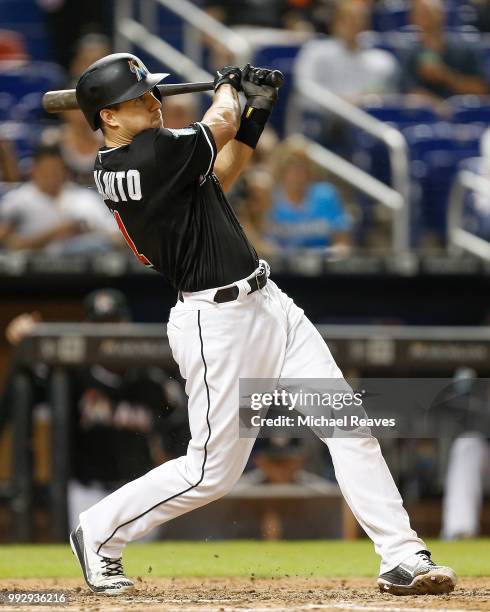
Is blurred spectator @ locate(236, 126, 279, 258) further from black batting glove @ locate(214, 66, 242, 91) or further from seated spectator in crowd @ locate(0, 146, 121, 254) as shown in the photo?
black batting glove @ locate(214, 66, 242, 91)

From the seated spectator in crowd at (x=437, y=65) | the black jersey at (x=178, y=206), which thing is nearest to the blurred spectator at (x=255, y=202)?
the seated spectator in crowd at (x=437, y=65)

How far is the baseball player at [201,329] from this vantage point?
371 centimetres

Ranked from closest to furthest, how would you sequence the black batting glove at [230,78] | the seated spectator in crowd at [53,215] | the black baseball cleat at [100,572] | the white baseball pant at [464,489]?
1. the black baseball cleat at [100,572]
2. the black batting glove at [230,78]
3. the white baseball pant at [464,489]
4. the seated spectator in crowd at [53,215]

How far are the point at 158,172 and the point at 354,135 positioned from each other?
514 centimetres

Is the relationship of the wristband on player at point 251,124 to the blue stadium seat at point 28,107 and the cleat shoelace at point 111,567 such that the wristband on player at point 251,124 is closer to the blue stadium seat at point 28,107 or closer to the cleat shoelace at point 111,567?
the cleat shoelace at point 111,567

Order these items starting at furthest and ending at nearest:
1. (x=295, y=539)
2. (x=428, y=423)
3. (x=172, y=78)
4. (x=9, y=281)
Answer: (x=172, y=78) < (x=9, y=281) < (x=295, y=539) < (x=428, y=423)

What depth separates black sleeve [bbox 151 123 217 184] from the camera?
12.1 feet

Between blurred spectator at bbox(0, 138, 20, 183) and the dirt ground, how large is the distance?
4.00 m

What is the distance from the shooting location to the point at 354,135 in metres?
8.69

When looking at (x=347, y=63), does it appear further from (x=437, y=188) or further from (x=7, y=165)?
(x=7, y=165)

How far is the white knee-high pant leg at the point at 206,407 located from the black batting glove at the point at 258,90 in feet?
2.26

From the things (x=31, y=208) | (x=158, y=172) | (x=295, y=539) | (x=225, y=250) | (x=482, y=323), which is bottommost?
(x=295, y=539)

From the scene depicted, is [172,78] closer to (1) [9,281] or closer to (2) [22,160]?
(2) [22,160]

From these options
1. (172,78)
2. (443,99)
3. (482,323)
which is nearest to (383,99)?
(443,99)
